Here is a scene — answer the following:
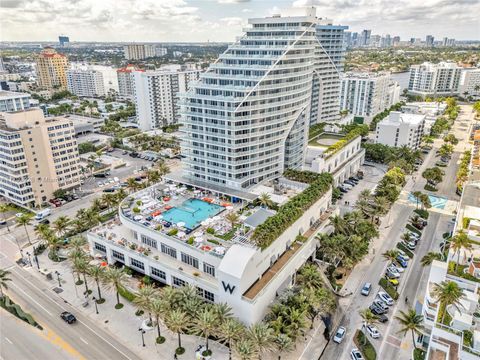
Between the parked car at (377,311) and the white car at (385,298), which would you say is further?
the white car at (385,298)

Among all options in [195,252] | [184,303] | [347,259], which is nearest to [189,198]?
[195,252]

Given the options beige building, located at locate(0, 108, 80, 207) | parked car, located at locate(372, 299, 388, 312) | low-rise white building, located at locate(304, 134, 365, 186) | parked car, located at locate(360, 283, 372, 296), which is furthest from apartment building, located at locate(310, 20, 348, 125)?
parked car, located at locate(372, 299, 388, 312)

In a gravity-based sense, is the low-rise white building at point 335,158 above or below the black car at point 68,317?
above

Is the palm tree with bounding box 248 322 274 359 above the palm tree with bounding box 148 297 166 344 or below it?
below

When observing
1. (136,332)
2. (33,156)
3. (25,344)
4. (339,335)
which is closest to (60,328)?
(25,344)

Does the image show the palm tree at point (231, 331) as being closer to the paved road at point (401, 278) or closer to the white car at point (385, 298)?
the paved road at point (401, 278)

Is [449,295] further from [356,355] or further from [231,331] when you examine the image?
[231,331]

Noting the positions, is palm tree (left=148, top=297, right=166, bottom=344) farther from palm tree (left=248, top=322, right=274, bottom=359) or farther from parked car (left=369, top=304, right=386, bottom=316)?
parked car (left=369, top=304, right=386, bottom=316)

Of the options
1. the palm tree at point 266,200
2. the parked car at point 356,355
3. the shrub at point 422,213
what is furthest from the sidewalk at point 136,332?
the shrub at point 422,213
